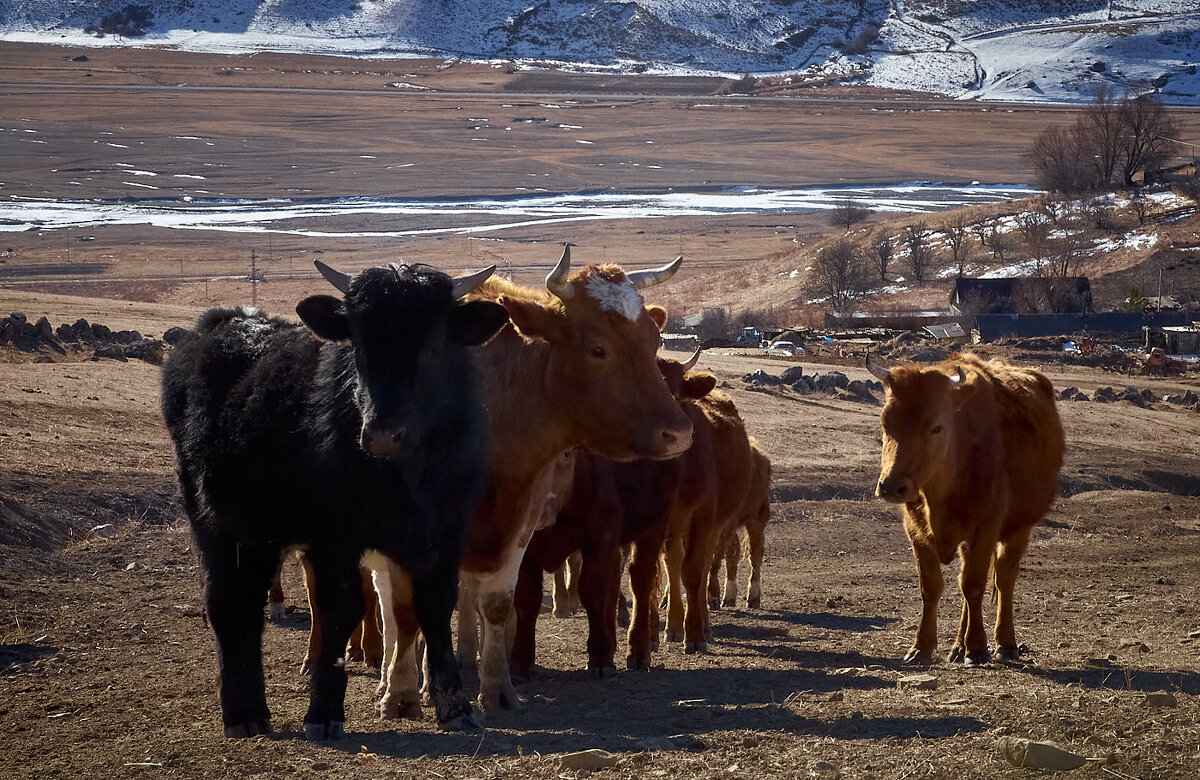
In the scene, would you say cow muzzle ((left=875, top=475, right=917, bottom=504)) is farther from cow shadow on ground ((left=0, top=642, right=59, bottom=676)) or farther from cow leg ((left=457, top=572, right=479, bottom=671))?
cow shadow on ground ((left=0, top=642, right=59, bottom=676))

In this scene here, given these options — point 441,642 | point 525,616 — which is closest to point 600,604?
point 525,616

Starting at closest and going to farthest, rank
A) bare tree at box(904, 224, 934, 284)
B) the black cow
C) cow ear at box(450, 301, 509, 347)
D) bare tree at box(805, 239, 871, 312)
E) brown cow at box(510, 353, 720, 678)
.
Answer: the black cow → cow ear at box(450, 301, 509, 347) → brown cow at box(510, 353, 720, 678) → bare tree at box(805, 239, 871, 312) → bare tree at box(904, 224, 934, 284)

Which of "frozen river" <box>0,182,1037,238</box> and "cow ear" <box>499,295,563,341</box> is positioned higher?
"frozen river" <box>0,182,1037,238</box>

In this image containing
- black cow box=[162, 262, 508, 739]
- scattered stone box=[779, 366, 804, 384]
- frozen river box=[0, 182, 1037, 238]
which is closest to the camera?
black cow box=[162, 262, 508, 739]

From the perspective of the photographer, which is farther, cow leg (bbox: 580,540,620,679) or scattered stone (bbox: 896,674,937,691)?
cow leg (bbox: 580,540,620,679)

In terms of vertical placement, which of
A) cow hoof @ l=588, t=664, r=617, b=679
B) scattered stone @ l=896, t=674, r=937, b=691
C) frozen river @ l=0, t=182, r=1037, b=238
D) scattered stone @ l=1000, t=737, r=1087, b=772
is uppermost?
frozen river @ l=0, t=182, r=1037, b=238

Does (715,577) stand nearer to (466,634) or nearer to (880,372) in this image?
(880,372)

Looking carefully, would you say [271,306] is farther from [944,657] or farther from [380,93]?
[380,93]

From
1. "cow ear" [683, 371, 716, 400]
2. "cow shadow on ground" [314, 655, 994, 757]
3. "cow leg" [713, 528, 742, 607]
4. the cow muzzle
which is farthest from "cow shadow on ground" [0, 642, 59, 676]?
"cow leg" [713, 528, 742, 607]

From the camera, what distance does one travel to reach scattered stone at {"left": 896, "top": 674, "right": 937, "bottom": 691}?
300 inches

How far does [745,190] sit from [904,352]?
107 metres

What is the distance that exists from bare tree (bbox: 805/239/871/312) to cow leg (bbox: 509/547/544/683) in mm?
53018

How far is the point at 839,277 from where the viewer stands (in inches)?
2474

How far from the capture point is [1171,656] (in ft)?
29.6
